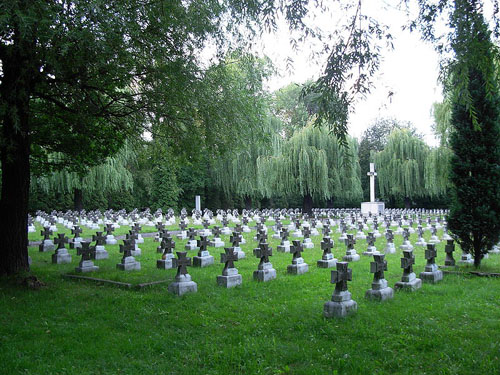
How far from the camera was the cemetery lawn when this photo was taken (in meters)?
3.91

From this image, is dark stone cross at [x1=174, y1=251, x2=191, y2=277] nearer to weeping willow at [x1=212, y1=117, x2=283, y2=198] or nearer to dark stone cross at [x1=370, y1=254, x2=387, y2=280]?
dark stone cross at [x1=370, y1=254, x2=387, y2=280]

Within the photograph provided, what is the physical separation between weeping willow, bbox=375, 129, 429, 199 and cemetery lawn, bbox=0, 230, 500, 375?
2347cm

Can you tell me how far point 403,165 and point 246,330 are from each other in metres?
27.7

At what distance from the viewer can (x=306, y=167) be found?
23.3 metres

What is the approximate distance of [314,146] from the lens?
24.0 metres

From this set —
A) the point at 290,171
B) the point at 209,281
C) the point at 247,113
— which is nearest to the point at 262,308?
the point at 209,281

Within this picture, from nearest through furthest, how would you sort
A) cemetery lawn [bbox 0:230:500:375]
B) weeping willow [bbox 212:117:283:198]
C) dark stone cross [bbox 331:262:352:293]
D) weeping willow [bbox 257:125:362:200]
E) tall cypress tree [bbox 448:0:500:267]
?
cemetery lawn [bbox 0:230:500:375] → dark stone cross [bbox 331:262:352:293] → tall cypress tree [bbox 448:0:500:267] → weeping willow [bbox 257:125:362:200] → weeping willow [bbox 212:117:283:198]

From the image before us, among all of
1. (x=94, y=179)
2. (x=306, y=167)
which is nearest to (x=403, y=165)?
(x=306, y=167)

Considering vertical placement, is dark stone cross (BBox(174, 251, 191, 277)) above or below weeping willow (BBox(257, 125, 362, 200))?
below

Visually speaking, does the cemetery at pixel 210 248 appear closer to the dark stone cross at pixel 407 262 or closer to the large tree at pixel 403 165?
the dark stone cross at pixel 407 262

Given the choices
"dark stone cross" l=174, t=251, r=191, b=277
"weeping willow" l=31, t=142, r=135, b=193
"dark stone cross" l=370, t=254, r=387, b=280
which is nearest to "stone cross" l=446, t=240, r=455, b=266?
"dark stone cross" l=370, t=254, r=387, b=280

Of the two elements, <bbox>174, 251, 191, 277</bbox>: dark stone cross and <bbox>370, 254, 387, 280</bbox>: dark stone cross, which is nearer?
<bbox>370, 254, 387, 280</bbox>: dark stone cross

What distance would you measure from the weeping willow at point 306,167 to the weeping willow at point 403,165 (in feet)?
23.5

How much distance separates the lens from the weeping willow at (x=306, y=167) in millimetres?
23281
